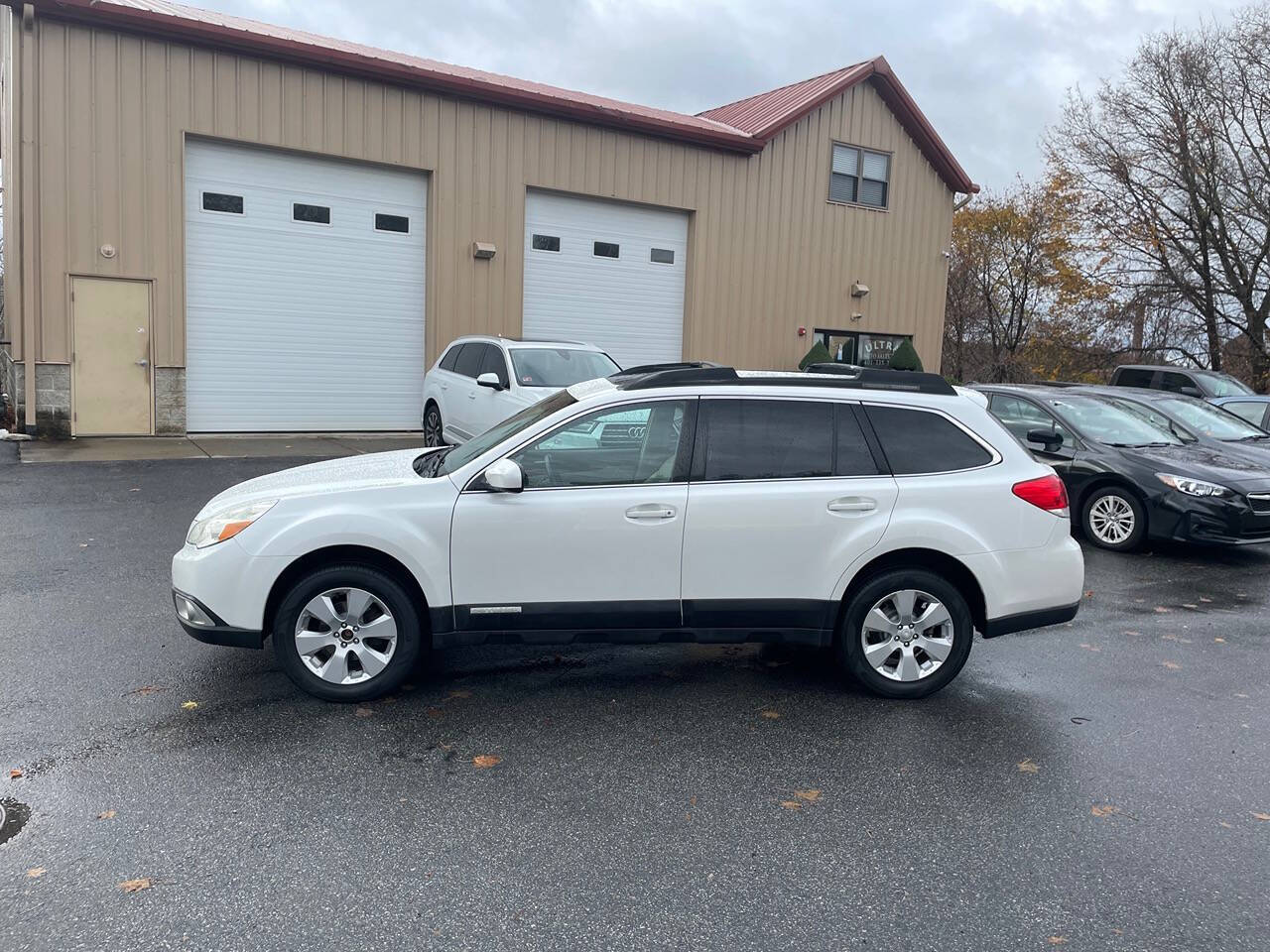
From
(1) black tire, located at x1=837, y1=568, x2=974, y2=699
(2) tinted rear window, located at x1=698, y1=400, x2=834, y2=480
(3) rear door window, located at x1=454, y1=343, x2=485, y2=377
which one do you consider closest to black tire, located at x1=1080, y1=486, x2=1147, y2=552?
(1) black tire, located at x1=837, y1=568, x2=974, y2=699

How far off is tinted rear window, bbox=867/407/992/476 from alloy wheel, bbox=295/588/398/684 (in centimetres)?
272

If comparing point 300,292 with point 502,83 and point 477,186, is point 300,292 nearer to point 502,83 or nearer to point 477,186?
point 477,186

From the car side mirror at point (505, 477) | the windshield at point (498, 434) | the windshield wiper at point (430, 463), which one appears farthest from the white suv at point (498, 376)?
the car side mirror at point (505, 477)

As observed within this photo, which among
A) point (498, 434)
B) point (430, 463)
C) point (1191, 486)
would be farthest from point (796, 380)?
point (1191, 486)

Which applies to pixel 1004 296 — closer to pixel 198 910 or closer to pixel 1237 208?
pixel 1237 208

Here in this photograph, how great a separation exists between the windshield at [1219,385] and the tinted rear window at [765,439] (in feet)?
54.7

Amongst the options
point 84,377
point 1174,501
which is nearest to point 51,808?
point 1174,501

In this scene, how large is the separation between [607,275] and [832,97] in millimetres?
6521

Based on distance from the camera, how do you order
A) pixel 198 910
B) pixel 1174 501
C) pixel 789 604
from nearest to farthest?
1. pixel 198 910
2. pixel 789 604
3. pixel 1174 501

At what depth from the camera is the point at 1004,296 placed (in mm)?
39875

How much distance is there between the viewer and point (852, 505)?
514 centimetres

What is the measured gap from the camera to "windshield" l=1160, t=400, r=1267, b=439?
11148 millimetres

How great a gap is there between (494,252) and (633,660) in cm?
1264

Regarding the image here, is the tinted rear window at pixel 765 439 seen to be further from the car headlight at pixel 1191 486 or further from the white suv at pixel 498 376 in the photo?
the white suv at pixel 498 376
